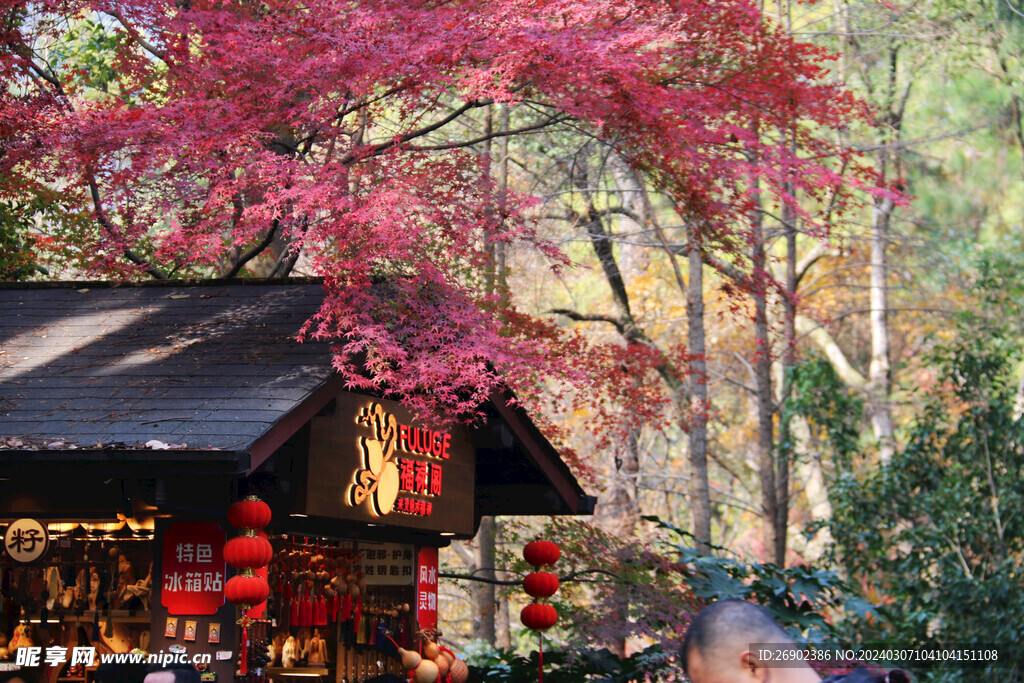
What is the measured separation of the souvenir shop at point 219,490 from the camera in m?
7.39

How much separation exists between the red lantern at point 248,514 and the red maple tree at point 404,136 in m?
1.29

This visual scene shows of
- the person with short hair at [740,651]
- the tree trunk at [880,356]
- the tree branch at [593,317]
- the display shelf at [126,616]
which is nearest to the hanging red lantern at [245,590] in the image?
the display shelf at [126,616]

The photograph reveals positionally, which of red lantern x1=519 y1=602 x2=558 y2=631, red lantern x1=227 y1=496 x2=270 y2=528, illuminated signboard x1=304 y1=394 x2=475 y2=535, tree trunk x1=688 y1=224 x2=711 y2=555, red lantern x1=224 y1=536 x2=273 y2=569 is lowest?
red lantern x1=519 y1=602 x2=558 y2=631

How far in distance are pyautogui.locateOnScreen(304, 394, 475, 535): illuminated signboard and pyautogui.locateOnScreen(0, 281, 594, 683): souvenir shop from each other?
19 millimetres

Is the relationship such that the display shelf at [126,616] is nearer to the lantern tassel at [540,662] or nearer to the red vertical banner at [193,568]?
the red vertical banner at [193,568]

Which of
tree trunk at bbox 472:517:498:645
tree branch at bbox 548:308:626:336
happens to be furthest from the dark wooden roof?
tree branch at bbox 548:308:626:336

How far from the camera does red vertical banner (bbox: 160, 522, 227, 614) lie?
7988 millimetres

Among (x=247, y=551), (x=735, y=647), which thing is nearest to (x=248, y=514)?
(x=247, y=551)

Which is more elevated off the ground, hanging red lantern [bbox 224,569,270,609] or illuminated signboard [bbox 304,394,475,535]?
illuminated signboard [bbox 304,394,475,535]

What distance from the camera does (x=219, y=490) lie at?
8.03 meters

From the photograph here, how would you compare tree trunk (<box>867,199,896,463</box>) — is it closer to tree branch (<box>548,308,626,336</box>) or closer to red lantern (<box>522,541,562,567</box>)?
tree branch (<box>548,308,626,336</box>)

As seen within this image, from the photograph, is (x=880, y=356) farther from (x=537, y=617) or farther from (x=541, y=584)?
(x=537, y=617)

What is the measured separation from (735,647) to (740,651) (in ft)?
0.06

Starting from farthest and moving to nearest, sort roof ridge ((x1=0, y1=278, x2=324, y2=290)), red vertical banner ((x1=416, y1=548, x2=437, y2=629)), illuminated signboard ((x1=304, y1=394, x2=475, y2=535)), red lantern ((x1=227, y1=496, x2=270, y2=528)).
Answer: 1. red vertical banner ((x1=416, y1=548, x2=437, y2=629))
2. roof ridge ((x1=0, y1=278, x2=324, y2=290))
3. illuminated signboard ((x1=304, y1=394, x2=475, y2=535))
4. red lantern ((x1=227, y1=496, x2=270, y2=528))
